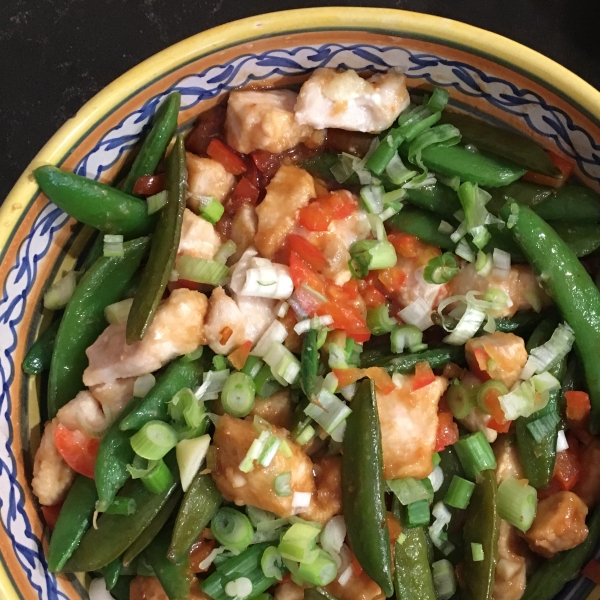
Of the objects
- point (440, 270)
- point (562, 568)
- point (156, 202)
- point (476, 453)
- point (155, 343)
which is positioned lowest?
point (562, 568)

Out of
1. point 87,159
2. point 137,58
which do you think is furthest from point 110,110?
point 137,58

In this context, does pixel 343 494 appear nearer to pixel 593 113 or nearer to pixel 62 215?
pixel 62 215

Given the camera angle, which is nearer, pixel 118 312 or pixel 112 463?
pixel 112 463

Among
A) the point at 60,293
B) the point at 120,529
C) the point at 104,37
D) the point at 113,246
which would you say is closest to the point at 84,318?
the point at 60,293

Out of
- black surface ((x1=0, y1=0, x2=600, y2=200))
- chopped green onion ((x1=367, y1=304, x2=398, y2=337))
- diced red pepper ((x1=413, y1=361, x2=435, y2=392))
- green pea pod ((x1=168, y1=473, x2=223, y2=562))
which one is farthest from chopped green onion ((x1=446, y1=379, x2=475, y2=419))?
black surface ((x1=0, y1=0, x2=600, y2=200))

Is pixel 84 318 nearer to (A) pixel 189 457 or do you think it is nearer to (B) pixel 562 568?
(A) pixel 189 457

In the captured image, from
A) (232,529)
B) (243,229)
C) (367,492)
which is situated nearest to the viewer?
(367,492)

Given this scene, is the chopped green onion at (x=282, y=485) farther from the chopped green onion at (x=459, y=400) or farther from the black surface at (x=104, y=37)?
the black surface at (x=104, y=37)
